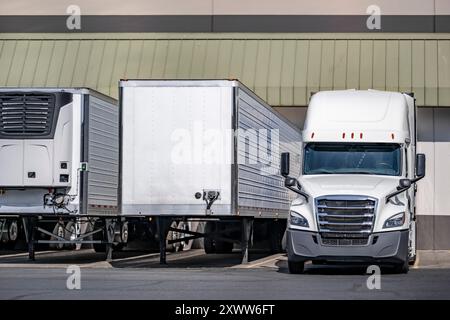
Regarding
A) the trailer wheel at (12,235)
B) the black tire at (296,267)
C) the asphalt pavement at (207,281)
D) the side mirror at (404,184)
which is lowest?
the asphalt pavement at (207,281)

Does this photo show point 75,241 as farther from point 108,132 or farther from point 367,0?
point 367,0

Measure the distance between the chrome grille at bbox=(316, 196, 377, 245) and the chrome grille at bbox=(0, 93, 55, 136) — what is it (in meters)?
7.89

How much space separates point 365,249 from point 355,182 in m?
1.36

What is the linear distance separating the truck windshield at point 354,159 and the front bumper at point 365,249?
1.49 m

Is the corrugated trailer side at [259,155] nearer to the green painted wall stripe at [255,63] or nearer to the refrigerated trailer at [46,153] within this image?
the refrigerated trailer at [46,153]

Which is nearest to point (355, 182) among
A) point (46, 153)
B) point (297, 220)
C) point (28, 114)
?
point (297, 220)

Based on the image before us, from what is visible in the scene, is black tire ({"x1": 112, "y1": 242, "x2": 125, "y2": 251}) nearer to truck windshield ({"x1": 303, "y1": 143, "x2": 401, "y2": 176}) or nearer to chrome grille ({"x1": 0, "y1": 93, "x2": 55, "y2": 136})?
chrome grille ({"x1": 0, "y1": 93, "x2": 55, "y2": 136})

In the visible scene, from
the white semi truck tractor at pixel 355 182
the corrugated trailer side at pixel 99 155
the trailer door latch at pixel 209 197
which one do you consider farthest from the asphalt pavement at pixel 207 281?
the corrugated trailer side at pixel 99 155

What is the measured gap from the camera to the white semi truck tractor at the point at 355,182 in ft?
68.5

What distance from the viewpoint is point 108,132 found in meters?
28.0

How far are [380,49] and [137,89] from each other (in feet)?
45.0

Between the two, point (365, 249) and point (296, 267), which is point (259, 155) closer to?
point (296, 267)

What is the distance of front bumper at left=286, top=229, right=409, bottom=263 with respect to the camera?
20812 millimetres

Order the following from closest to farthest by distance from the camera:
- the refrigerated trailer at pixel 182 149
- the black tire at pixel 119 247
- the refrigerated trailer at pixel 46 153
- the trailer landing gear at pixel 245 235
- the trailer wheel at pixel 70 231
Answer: the refrigerated trailer at pixel 182 149, the trailer landing gear at pixel 245 235, the refrigerated trailer at pixel 46 153, the trailer wheel at pixel 70 231, the black tire at pixel 119 247
